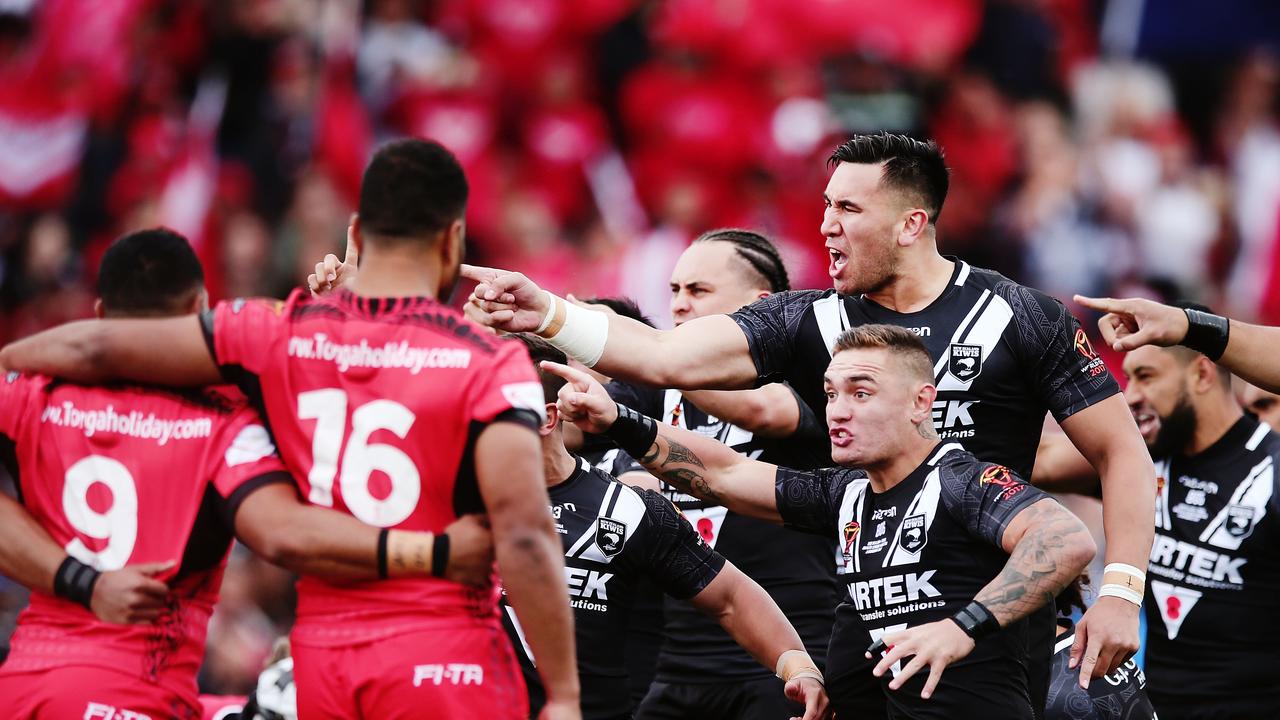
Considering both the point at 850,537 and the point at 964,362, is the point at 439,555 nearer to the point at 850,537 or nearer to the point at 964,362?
the point at 850,537

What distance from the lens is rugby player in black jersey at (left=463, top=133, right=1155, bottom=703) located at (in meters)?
5.84

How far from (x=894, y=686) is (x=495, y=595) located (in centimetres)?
134

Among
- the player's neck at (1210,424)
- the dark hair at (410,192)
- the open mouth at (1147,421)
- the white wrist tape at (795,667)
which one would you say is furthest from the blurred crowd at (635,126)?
the dark hair at (410,192)

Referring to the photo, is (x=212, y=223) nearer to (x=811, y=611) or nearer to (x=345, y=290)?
(x=811, y=611)

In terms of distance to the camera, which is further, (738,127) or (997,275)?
(738,127)

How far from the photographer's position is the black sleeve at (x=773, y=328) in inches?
248

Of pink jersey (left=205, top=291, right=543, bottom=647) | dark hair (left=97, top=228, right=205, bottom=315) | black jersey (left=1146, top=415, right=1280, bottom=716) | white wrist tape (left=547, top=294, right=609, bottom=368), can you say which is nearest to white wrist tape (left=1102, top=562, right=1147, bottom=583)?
black jersey (left=1146, top=415, right=1280, bottom=716)

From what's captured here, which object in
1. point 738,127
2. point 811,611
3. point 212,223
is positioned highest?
point 738,127

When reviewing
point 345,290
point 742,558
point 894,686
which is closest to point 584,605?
point 742,558

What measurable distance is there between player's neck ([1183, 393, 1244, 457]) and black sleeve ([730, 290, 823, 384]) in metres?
2.33

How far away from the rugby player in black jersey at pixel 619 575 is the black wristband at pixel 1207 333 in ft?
6.57

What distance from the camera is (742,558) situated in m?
7.14

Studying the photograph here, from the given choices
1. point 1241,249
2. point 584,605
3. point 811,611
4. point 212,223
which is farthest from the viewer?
point 212,223

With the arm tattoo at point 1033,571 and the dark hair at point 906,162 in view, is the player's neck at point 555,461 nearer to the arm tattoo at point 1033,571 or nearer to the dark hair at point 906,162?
the dark hair at point 906,162
